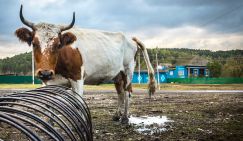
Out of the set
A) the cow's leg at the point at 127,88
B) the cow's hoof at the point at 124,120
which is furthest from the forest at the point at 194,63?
the cow's hoof at the point at 124,120

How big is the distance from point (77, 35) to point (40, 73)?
2.08 meters

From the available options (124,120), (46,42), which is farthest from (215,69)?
(46,42)

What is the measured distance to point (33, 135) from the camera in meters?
2.08

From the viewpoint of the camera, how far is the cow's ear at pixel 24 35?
27.2 feet

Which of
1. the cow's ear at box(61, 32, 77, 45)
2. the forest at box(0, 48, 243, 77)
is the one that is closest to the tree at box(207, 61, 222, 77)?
the forest at box(0, 48, 243, 77)

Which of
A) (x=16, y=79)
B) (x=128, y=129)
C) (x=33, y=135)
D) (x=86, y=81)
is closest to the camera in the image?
(x=33, y=135)

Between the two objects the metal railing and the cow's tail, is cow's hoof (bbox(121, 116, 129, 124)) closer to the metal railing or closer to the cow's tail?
the cow's tail

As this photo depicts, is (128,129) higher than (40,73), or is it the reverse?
(40,73)

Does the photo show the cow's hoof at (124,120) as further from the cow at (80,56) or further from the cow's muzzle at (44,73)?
the cow's muzzle at (44,73)

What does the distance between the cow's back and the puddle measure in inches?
57.7

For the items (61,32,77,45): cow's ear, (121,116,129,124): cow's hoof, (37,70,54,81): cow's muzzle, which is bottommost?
(121,116,129,124): cow's hoof

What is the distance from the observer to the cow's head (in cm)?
737

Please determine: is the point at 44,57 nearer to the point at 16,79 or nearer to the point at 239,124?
the point at 239,124

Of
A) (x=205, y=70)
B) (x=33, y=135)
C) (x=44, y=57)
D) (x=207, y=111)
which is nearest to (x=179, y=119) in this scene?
(x=207, y=111)
